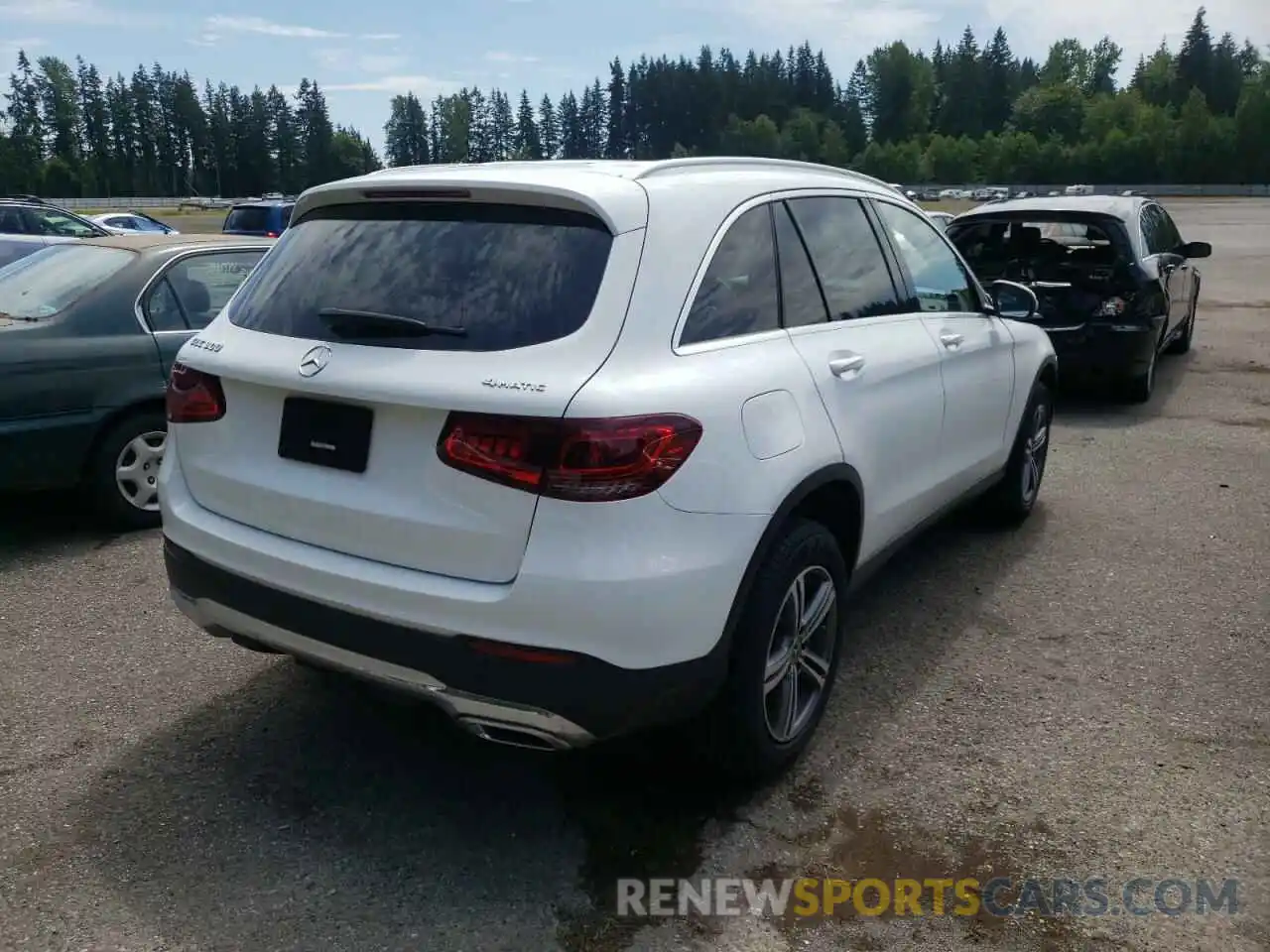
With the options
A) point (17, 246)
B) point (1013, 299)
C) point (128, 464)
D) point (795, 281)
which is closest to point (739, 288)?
point (795, 281)

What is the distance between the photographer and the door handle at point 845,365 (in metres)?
3.34

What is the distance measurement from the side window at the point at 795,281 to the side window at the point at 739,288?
0.17ft

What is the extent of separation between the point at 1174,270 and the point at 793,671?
8.23 metres

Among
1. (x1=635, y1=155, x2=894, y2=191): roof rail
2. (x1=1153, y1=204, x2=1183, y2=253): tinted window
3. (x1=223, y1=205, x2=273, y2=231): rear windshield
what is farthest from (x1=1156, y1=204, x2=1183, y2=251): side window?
(x1=223, y1=205, x2=273, y2=231): rear windshield

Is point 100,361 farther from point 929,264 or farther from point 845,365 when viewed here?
point 929,264

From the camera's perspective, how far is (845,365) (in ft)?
11.1

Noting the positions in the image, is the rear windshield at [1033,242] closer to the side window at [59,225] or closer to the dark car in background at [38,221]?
the dark car in background at [38,221]

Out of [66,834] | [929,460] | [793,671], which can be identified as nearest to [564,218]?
[793,671]

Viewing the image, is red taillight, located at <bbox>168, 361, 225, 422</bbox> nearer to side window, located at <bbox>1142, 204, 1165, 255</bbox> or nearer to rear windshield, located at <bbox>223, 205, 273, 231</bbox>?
side window, located at <bbox>1142, 204, 1165, 255</bbox>

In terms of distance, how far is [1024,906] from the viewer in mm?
2727

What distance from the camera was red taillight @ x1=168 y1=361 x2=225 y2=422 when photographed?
309 centimetres

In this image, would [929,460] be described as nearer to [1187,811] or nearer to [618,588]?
[1187,811]

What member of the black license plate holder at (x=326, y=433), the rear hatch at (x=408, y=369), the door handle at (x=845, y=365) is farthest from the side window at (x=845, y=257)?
the black license plate holder at (x=326, y=433)

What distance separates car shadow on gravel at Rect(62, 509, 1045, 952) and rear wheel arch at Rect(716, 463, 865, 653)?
0.57m
